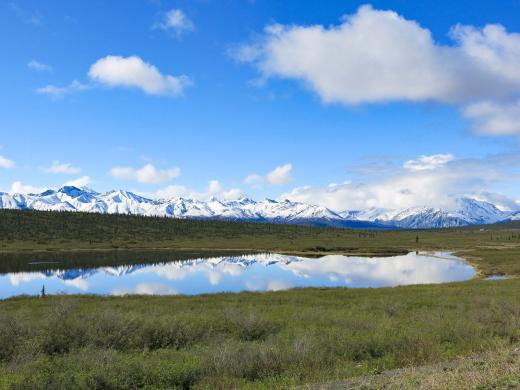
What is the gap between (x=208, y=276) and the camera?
62.8m

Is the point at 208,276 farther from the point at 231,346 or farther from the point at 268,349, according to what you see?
the point at 268,349

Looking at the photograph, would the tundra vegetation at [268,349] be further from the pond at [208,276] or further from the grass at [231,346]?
the pond at [208,276]

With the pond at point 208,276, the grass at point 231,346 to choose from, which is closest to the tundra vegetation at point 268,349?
the grass at point 231,346

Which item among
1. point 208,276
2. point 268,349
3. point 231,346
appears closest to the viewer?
point 268,349

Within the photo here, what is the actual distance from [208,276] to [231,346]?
49.3 meters

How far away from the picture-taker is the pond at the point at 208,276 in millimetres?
50750

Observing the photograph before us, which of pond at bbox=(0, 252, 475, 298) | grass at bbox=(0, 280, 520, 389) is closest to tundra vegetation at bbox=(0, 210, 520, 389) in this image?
grass at bbox=(0, 280, 520, 389)

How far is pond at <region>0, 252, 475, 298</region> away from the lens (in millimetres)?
50750

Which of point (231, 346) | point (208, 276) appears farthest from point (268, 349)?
point (208, 276)

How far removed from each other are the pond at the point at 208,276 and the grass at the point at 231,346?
2805 centimetres

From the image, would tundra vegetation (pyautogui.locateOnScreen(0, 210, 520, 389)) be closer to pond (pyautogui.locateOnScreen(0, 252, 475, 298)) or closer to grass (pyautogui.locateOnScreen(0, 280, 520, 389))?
grass (pyautogui.locateOnScreen(0, 280, 520, 389))

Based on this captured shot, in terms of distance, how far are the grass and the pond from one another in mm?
28049

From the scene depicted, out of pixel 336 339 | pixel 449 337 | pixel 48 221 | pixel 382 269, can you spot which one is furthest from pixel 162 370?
pixel 48 221

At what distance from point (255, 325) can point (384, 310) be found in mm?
9150
